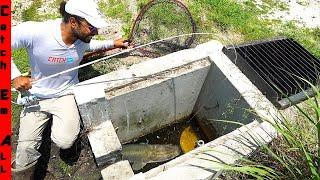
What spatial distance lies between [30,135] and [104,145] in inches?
41.1

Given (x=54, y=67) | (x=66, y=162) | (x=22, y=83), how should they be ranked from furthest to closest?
(x=66, y=162), (x=54, y=67), (x=22, y=83)

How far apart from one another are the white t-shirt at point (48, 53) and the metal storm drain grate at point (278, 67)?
1.95 meters

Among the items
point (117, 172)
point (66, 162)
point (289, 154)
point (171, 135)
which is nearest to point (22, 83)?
point (66, 162)

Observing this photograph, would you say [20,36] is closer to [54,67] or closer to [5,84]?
[54,67]

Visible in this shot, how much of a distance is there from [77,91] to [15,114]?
1.56 metres

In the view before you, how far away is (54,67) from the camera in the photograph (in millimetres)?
4520

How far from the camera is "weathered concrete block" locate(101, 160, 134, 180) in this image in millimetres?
3879

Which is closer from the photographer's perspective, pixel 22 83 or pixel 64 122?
pixel 22 83

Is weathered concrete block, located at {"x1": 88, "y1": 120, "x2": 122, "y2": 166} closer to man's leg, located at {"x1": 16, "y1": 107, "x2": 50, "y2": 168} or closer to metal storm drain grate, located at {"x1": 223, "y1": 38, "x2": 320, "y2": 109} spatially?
man's leg, located at {"x1": 16, "y1": 107, "x2": 50, "y2": 168}

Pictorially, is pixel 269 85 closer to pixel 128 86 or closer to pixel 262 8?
pixel 128 86

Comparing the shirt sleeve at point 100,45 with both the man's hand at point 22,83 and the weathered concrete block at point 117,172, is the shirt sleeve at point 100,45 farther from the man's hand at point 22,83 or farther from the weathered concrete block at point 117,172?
the weathered concrete block at point 117,172

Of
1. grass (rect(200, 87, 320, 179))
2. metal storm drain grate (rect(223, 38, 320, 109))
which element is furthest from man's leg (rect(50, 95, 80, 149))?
metal storm drain grate (rect(223, 38, 320, 109))

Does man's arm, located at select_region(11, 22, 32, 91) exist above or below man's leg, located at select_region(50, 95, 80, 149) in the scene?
above

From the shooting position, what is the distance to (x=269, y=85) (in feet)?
15.5
